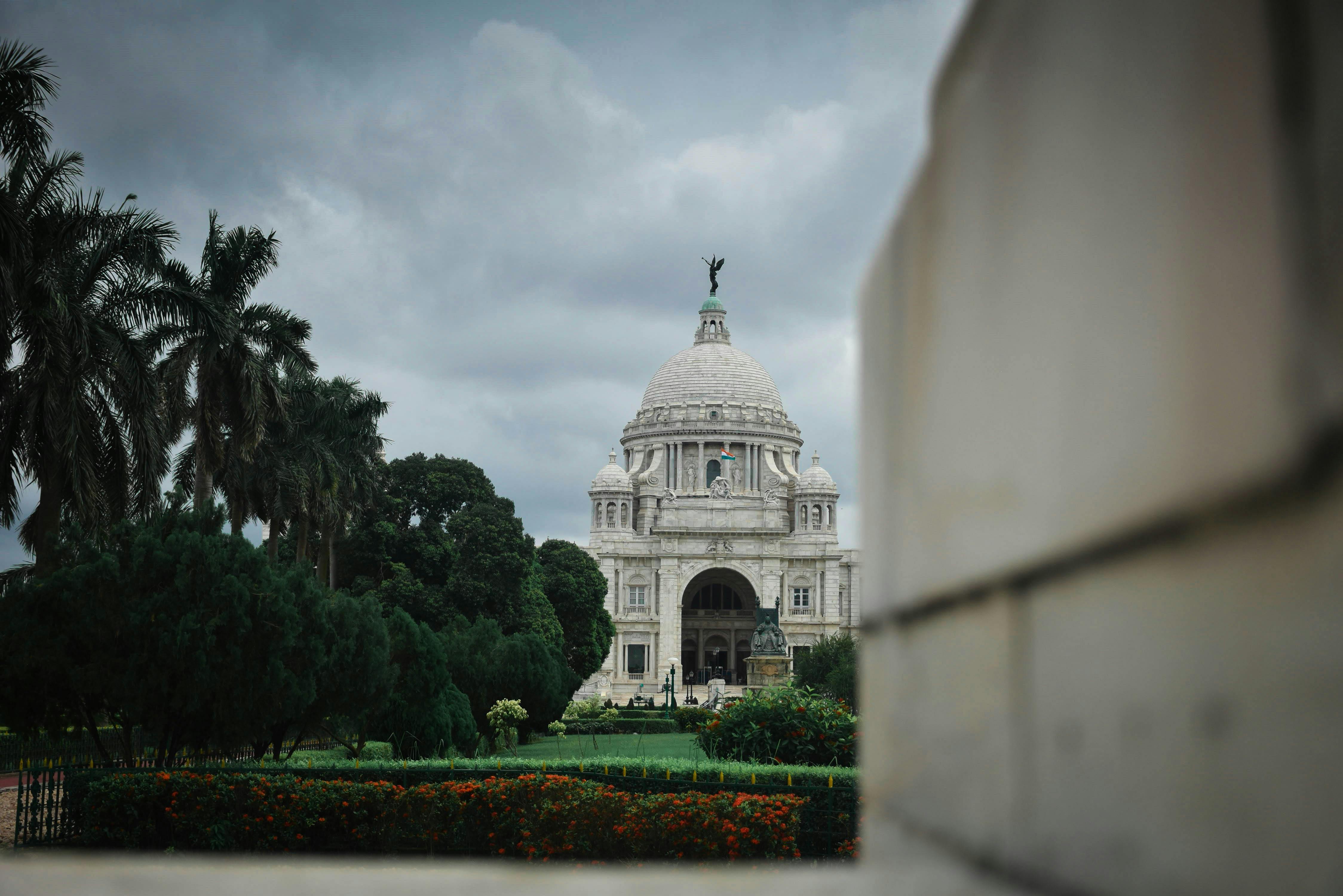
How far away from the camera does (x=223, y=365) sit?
1006 inches

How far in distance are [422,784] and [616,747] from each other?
56.7ft

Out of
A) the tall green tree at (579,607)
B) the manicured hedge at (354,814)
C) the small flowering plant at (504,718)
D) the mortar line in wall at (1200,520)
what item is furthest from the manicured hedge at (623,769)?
the tall green tree at (579,607)

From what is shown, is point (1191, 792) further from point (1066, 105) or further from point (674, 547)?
point (674, 547)

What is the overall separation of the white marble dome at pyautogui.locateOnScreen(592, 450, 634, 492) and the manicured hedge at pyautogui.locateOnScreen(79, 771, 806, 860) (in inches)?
2701

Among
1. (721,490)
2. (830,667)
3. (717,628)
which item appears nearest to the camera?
(830,667)

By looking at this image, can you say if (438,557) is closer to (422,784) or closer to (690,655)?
(422,784)

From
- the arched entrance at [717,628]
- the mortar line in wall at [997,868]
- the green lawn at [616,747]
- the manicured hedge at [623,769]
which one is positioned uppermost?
the arched entrance at [717,628]

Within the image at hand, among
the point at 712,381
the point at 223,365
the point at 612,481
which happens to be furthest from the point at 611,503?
the point at 223,365

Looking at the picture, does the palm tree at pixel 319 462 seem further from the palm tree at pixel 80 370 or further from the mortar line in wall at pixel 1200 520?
the mortar line in wall at pixel 1200 520

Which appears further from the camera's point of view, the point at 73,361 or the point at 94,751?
the point at 94,751

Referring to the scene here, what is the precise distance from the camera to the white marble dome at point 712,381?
308 ft

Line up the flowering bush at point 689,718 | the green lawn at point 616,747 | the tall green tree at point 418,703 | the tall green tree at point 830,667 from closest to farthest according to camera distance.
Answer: the tall green tree at point 418,703 → the green lawn at point 616,747 → the tall green tree at point 830,667 → the flowering bush at point 689,718

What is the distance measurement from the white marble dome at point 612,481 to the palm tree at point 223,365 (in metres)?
56.2

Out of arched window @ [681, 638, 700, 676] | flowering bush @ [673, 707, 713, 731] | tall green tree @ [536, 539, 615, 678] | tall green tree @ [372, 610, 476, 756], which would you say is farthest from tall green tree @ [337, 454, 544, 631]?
arched window @ [681, 638, 700, 676]
